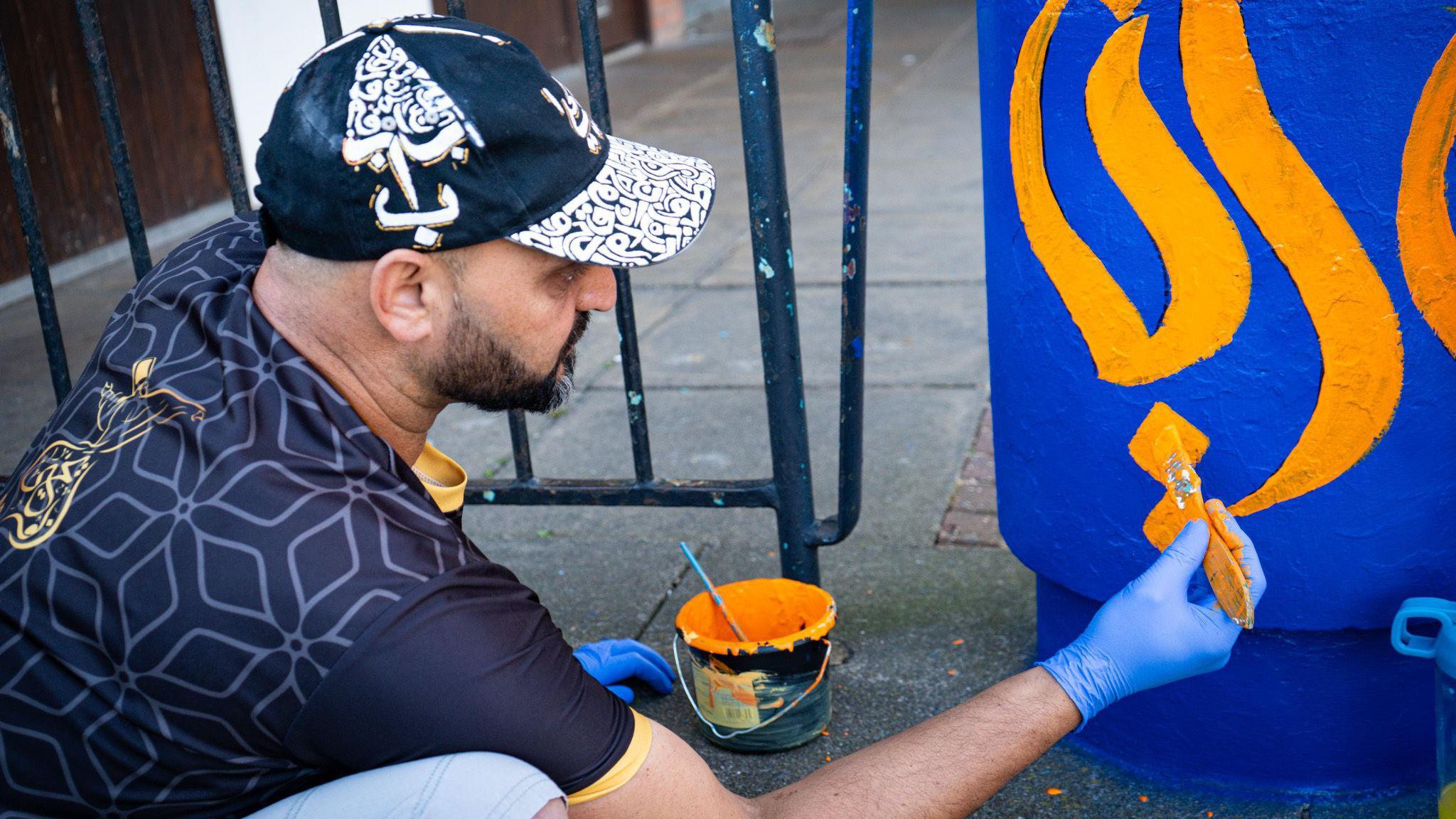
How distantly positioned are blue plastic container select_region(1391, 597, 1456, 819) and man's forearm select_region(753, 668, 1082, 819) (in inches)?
19.4

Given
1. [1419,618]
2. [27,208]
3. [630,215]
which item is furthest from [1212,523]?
[27,208]

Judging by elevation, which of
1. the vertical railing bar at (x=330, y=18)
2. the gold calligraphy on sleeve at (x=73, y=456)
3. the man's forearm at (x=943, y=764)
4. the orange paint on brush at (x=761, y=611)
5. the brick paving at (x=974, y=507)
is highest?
the vertical railing bar at (x=330, y=18)

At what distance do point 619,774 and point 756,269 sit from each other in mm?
1008

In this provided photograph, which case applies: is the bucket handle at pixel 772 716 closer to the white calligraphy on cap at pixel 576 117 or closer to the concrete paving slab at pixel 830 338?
the white calligraphy on cap at pixel 576 117

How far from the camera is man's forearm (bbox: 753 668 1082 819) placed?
1602 mm

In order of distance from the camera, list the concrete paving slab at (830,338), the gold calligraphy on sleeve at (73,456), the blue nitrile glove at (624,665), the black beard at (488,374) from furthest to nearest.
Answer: the concrete paving slab at (830,338) < the blue nitrile glove at (624,665) < the black beard at (488,374) < the gold calligraphy on sleeve at (73,456)

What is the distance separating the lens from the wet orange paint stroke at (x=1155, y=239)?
5.68ft

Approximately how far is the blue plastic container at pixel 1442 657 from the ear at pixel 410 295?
1.33 meters

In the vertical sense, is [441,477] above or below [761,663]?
above

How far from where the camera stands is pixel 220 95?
2.23 meters

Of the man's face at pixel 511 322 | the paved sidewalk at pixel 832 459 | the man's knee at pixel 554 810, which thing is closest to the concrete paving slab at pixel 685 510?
the paved sidewalk at pixel 832 459

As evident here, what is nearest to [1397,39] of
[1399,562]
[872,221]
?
[1399,562]

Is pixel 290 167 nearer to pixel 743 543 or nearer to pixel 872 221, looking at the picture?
pixel 743 543

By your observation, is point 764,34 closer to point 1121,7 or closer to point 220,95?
point 1121,7
